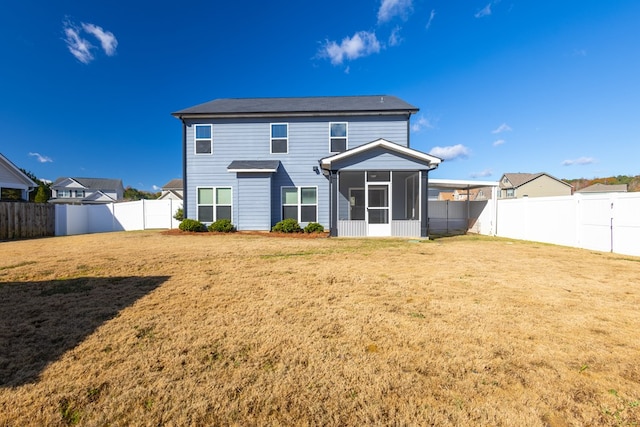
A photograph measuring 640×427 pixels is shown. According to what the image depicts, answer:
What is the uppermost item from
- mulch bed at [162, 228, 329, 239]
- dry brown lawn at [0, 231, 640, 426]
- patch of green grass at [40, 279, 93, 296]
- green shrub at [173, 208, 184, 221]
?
green shrub at [173, 208, 184, 221]

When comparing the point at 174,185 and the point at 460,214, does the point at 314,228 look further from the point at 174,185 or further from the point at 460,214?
the point at 174,185

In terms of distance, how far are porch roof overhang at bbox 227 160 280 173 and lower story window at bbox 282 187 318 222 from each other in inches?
54.0

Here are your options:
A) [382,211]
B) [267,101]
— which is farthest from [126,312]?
[267,101]

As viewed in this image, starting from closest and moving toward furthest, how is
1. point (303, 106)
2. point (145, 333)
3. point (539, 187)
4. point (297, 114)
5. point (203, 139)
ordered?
1. point (145, 333)
2. point (297, 114)
3. point (203, 139)
4. point (303, 106)
5. point (539, 187)

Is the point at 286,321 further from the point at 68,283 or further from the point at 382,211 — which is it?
the point at 382,211

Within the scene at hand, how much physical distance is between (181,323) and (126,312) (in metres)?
1.00

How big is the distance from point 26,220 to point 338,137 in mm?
16405

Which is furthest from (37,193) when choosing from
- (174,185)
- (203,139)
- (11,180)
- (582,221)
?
(582,221)

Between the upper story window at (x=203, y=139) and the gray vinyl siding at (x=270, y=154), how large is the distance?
23 centimetres

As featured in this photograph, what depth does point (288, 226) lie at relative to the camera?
13812mm

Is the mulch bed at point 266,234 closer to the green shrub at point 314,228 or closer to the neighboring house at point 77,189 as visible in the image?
the green shrub at point 314,228

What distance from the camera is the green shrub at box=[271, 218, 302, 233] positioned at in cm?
1381

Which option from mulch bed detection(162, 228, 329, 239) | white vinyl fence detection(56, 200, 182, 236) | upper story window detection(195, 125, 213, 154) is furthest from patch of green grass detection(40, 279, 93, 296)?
white vinyl fence detection(56, 200, 182, 236)

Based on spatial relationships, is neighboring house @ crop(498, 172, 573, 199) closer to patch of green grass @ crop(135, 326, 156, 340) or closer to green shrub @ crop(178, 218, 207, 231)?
green shrub @ crop(178, 218, 207, 231)
